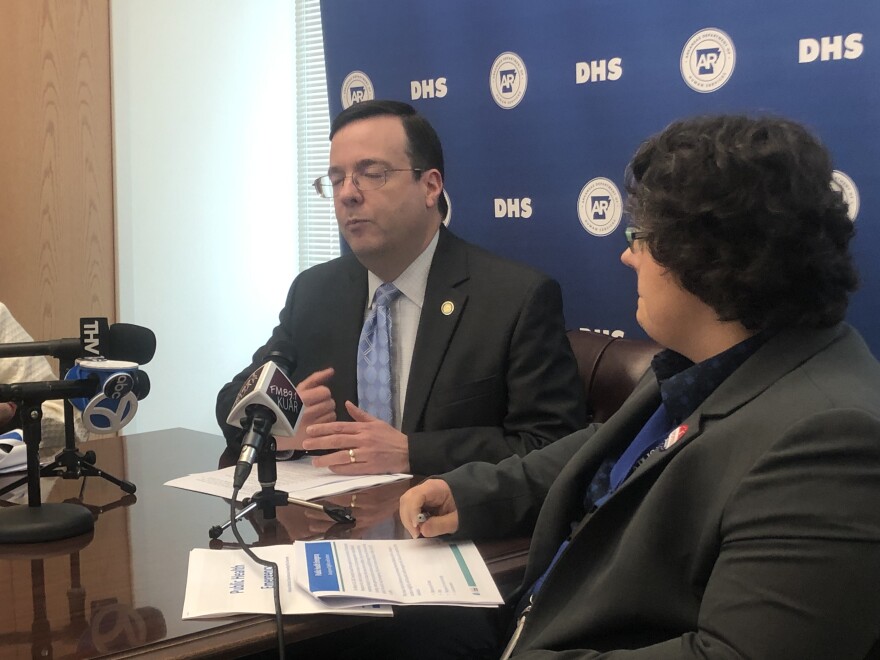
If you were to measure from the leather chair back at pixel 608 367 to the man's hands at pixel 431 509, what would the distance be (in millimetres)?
739

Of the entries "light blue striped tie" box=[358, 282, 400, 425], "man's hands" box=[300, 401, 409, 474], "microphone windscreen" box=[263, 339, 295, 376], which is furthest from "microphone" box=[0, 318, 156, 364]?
"light blue striped tie" box=[358, 282, 400, 425]

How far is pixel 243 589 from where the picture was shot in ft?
3.96

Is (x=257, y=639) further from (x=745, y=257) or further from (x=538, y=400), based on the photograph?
(x=538, y=400)

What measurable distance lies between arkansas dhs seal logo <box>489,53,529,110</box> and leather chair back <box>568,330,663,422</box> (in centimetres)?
85

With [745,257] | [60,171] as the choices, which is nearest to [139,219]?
[60,171]

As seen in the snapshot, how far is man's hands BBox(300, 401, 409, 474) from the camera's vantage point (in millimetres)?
1785

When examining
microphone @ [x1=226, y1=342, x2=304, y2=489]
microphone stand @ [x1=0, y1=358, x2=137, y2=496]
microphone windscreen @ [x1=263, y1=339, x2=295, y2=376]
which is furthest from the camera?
microphone stand @ [x1=0, y1=358, x2=137, y2=496]

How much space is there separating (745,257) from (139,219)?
330 centimetres

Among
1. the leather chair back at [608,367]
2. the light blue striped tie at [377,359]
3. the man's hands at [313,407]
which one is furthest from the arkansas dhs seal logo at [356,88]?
the man's hands at [313,407]

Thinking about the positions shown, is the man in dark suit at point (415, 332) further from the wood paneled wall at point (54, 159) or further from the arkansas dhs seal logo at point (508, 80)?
the wood paneled wall at point (54, 159)

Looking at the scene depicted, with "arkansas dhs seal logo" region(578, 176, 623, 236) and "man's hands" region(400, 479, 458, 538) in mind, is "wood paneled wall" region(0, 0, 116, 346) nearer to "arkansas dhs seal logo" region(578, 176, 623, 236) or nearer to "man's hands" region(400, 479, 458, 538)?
"arkansas dhs seal logo" region(578, 176, 623, 236)

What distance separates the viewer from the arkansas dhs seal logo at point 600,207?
2.46 meters

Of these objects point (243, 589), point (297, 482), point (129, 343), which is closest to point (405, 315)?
point (297, 482)

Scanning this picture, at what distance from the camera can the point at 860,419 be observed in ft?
3.08
